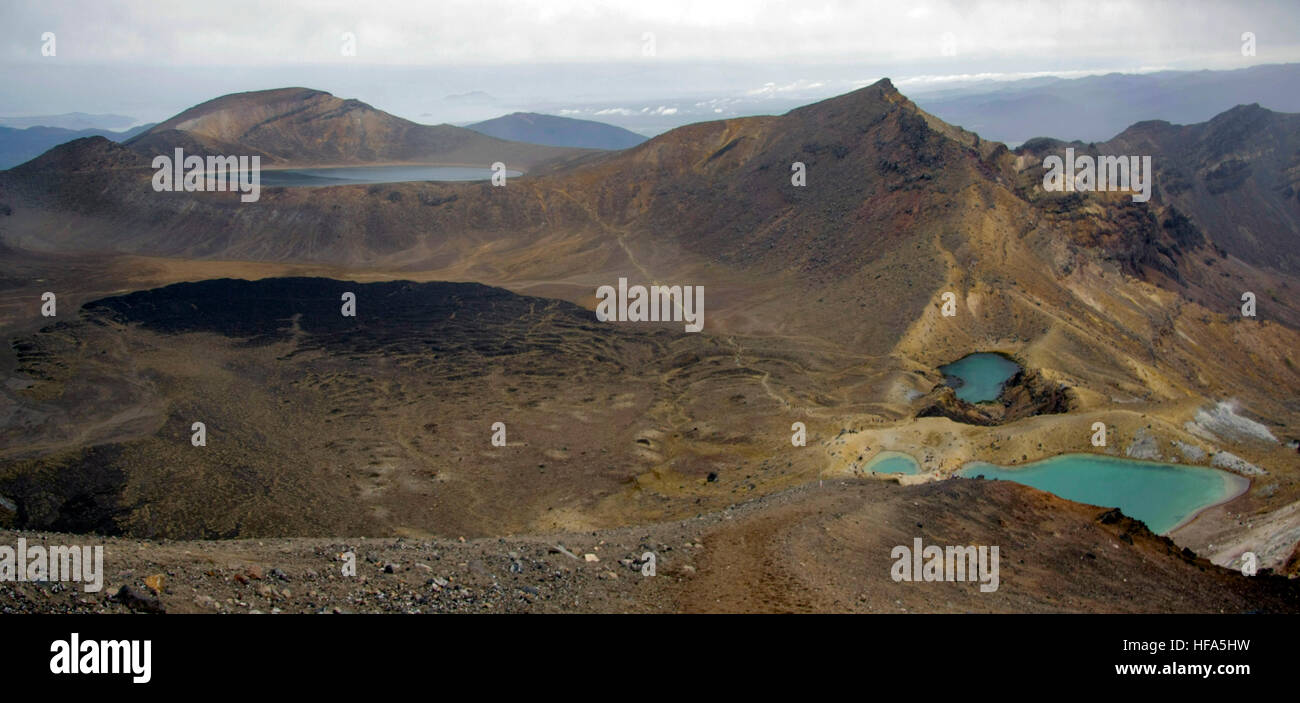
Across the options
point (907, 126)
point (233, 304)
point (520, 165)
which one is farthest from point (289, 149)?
point (907, 126)

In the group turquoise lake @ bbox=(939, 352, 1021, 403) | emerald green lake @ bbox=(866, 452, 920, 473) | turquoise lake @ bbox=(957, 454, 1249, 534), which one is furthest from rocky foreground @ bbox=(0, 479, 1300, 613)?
turquoise lake @ bbox=(939, 352, 1021, 403)

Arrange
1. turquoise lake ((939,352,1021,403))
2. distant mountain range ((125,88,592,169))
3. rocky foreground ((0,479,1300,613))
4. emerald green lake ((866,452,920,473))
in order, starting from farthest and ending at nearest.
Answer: distant mountain range ((125,88,592,169))
turquoise lake ((939,352,1021,403))
emerald green lake ((866,452,920,473))
rocky foreground ((0,479,1300,613))

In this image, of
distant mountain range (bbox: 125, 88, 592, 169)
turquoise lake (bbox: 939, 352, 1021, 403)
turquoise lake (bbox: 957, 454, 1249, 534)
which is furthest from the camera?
distant mountain range (bbox: 125, 88, 592, 169)

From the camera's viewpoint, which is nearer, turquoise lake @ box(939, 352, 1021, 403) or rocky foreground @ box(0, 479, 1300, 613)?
rocky foreground @ box(0, 479, 1300, 613)

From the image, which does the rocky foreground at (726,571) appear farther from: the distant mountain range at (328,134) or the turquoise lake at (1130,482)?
the distant mountain range at (328,134)

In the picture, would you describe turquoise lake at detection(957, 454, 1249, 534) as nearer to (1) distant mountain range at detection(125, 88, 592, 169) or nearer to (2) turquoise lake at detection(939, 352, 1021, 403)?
(2) turquoise lake at detection(939, 352, 1021, 403)
